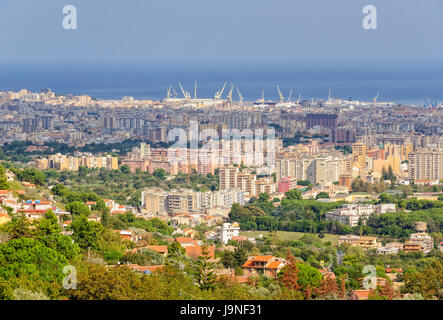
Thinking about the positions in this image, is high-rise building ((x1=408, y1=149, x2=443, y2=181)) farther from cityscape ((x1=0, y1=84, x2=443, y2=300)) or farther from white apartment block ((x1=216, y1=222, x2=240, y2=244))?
white apartment block ((x1=216, y1=222, x2=240, y2=244))

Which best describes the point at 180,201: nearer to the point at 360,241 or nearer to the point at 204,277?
the point at 360,241

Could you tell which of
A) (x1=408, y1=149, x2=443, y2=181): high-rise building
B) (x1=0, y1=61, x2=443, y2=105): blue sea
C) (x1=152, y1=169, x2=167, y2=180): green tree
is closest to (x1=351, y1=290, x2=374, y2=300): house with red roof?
(x1=152, y1=169, x2=167, y2=180): green tree

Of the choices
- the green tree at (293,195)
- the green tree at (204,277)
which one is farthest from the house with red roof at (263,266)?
the green tree at (293,195)

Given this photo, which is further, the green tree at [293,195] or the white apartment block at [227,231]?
the green tree at [293,195]

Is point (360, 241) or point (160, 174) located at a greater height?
point (160, 174)

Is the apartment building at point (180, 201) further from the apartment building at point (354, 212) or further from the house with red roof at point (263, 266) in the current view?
the house with red roof at point (263, 266)

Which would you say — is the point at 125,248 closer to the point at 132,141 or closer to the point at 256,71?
the point at 132,141

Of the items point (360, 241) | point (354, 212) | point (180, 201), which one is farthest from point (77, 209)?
point (354, 212)

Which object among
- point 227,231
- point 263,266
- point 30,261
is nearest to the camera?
point 30,261
